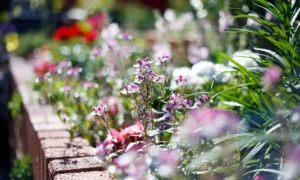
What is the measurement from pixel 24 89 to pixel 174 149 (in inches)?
105

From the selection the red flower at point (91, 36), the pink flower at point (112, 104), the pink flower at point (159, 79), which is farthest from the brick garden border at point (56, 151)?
the red flower at point (91, 36)

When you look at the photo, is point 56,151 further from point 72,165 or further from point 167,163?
point 167,163

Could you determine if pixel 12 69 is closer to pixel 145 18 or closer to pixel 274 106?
pixel 274 106

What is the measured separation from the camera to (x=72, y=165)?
2.13m

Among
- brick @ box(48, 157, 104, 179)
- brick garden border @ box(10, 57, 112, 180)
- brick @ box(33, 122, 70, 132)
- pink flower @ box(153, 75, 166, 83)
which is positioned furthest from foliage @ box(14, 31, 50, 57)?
pink flower @ box(153, 75, 166, 83)

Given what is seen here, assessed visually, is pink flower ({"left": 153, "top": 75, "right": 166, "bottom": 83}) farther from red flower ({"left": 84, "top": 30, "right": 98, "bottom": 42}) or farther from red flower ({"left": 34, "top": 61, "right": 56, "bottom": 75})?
red flower ({"left": 84, "top": 30, "right": 98, "bottom": 42})

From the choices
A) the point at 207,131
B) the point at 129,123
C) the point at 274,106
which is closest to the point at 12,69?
the point at 129,123

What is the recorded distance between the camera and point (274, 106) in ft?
6.68

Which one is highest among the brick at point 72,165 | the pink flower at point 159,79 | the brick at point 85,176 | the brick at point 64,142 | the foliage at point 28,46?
the foliage at point 28,46

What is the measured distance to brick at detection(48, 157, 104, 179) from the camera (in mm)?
2074

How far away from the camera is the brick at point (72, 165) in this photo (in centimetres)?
207

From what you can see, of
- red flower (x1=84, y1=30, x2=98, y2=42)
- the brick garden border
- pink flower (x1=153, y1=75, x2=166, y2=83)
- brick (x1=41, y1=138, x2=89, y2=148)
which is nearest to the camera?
pink flower (x1=153, y1=75, x2=166, y2=83)

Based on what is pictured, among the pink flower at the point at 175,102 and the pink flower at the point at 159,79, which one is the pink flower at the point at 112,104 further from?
the pink flower at the point at 175,102

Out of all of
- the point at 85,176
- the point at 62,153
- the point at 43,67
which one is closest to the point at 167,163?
the point at 85,176
